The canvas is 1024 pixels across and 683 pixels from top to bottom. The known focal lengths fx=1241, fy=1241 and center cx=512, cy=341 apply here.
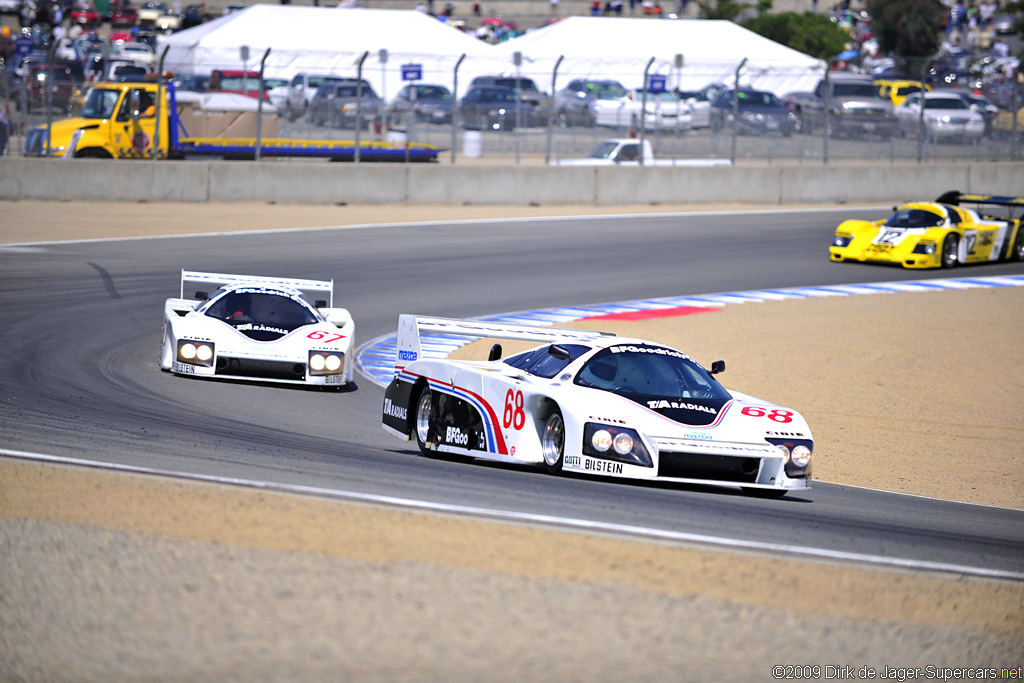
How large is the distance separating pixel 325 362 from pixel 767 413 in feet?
18.5

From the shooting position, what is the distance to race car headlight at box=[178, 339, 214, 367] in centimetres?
1301

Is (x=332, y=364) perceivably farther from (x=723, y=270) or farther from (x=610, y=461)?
(x=723, y=270)

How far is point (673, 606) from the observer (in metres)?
5.77

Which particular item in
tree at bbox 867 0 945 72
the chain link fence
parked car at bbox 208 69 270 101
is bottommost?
the chain link fence

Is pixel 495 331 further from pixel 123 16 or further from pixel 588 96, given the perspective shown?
pixel 123 16

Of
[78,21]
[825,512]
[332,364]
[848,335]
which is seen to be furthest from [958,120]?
[78,21]

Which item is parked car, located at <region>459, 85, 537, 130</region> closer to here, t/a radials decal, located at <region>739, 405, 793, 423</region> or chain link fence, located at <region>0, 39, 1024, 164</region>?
chain link fence, located at <region>0, 39, 1024, 164</region>

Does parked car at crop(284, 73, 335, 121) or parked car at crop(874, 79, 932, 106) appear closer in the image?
parked car at crop(284, 73, 335, 121)

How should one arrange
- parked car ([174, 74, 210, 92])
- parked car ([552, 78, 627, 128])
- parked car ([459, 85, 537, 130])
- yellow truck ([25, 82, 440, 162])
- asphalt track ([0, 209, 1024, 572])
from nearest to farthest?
asphalt track ([0, 209, 1024, 572]) → yellow truck ([25, 82, 440, 162]) → parked car ([459, 85, 537, 130]) → parked car ([552, 78, 627, 128]) → parked car ([174, 74, 210, 92])

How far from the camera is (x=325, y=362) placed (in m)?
13.2

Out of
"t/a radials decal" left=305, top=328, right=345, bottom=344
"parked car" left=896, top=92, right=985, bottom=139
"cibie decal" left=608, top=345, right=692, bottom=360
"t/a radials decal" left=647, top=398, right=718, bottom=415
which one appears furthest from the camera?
"parked car" left=896, top=92, right=985, bottom=139

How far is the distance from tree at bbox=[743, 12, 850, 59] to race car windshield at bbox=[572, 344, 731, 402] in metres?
58.4

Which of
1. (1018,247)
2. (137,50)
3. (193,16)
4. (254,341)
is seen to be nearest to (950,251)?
(1018,247)

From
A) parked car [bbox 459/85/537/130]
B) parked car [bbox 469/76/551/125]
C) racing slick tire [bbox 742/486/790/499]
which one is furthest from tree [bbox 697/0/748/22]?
Result: racing slick tire [bbox 742/486/790/499]
